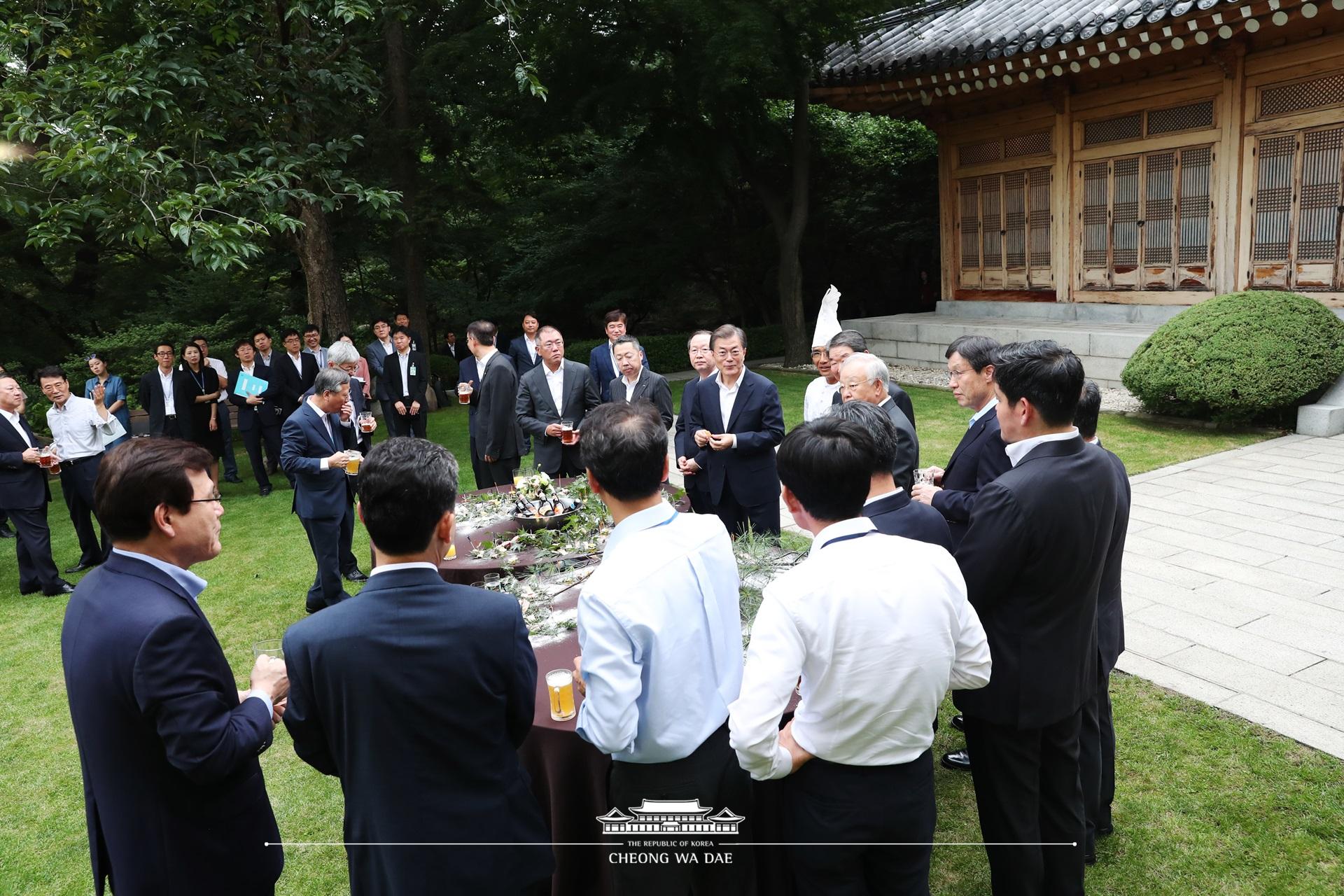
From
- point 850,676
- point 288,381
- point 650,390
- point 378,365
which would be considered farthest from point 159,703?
point 288,381

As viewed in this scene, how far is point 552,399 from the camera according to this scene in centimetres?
730

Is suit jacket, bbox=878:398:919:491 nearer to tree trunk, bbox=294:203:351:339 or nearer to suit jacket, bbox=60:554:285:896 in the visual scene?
suit jacket, bbox=60:554:285:896

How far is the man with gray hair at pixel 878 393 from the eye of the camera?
4262mm

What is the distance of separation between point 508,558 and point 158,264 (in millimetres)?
15749

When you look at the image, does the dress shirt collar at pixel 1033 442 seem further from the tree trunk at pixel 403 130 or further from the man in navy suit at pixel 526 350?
the tree trunk at pixel 403 130

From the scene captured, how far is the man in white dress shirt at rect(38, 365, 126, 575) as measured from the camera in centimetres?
778

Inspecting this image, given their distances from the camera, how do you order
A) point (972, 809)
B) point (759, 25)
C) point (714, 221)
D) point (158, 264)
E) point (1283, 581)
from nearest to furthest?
point (972, 809), point (1283, 581), point (759, 25), point (158, 264), point (714, 221)

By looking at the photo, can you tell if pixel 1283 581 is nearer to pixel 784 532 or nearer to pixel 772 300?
pixel 784 532

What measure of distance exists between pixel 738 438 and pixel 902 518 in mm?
3007

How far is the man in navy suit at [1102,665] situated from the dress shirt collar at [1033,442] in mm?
268

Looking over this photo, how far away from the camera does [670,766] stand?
2.45 meters

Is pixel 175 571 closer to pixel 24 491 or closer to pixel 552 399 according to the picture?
pixel 552 399

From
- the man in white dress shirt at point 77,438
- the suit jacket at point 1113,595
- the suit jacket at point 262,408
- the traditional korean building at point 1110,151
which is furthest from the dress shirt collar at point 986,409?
the suit jacket at point 262,408

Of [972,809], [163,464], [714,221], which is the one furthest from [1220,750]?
[714,221]
